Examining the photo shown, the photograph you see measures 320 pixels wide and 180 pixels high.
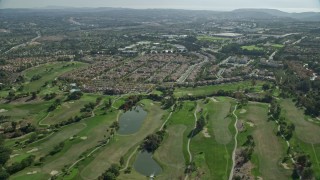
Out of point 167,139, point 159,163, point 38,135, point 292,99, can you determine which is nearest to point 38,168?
point 38,135

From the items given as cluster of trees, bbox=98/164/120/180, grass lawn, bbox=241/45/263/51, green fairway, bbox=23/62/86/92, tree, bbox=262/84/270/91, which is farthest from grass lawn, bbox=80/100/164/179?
grass lawn, bbox=241/45/263/51

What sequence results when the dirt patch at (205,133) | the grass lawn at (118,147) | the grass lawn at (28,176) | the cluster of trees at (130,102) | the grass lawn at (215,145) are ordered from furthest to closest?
the cluster of trees at (130,102), the dirt patch at (205,133), the grass lawn at (118,147), the grass lawn at (215,145), the grass lawn at (28,176)

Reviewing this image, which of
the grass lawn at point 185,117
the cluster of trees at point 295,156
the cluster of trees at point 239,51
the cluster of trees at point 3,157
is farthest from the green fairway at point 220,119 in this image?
the cluster of trees at point 239,51

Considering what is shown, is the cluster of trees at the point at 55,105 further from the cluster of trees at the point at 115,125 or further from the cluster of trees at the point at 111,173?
the cluster of trees at the point at 111,173

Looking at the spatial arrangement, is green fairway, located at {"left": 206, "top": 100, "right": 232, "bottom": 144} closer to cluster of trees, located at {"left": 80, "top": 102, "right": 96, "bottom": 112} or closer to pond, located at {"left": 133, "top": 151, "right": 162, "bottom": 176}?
pond, located at {"left": 133, "top": 151, "right": 162, "bottom": 176}

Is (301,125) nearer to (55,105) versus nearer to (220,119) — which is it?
(220,119)

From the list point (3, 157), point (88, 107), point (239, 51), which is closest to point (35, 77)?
point (88, 107)

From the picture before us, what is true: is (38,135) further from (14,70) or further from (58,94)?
(14,70)

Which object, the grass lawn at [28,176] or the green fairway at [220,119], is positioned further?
the green fairway at [220,119]
